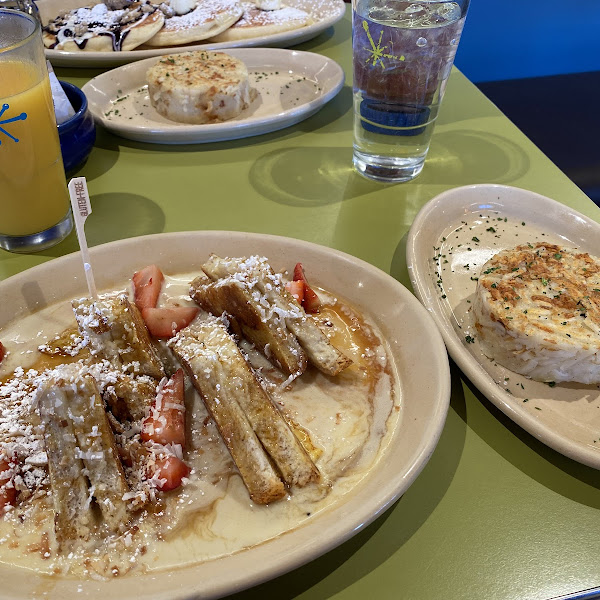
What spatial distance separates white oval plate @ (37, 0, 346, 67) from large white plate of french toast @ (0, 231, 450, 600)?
1.41 m

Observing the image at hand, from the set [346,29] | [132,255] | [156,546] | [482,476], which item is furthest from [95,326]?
[346,29]

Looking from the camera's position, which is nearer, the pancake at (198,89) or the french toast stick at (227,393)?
the french toast stick at (227,393)

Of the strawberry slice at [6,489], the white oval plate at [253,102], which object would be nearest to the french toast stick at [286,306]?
the strawberry slice at [6,489]

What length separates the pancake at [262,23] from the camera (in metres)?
2.69

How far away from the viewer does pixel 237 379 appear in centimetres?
112

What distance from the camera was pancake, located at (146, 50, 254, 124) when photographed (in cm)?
203

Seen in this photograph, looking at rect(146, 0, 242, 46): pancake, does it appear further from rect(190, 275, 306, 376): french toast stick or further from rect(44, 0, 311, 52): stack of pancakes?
rect(190, 275, 306, 376): french toast stick

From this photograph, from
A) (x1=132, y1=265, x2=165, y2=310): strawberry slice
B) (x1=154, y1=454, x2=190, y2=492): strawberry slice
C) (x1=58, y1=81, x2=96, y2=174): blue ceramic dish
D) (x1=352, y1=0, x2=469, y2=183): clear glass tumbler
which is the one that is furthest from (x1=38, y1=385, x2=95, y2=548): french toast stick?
(x1=352, y1=0, x2=469, y2=183): clear glass tumbler

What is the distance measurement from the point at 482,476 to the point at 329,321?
1.59 ft

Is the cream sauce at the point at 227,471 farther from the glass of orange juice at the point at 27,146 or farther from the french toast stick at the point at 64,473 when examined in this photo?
the glass of orange juice at the point at 27,146

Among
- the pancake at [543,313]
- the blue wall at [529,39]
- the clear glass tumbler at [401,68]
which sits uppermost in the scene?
the clear glass tumbler at [401,68]

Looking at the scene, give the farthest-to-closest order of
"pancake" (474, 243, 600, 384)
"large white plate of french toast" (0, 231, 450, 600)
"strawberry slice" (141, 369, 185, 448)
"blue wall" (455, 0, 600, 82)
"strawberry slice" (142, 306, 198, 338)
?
"blue wall" (455, 0, 600, 82) → "strawberry slice" (142, 306, 198, 338) → "pancake" (474, 243, 600, 384) → "strawberry slice" (141, 369, 185, 448) → "large white plate of french toast" (0, 231, 450, 600)

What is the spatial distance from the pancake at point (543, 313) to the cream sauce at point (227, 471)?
0.84 ft

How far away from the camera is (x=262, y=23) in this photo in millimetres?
2744
